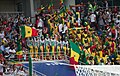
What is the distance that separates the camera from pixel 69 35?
68.3ft

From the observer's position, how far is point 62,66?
17.9m

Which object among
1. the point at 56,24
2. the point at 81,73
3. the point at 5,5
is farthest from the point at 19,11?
the point at 81,73

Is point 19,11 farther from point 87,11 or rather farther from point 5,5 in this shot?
point 87,11

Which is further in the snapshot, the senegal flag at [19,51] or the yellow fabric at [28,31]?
the senegal flag at [19,51]

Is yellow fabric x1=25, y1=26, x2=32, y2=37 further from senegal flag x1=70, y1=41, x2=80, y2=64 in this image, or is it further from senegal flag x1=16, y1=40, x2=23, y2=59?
senegal flag x1=70, y1=41, x2=80, y2=64

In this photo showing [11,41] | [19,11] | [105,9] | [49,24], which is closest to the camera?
[11,41]

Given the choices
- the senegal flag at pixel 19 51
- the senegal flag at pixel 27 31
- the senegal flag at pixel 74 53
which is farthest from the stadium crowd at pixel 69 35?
the senegal flag at pixel 27 31

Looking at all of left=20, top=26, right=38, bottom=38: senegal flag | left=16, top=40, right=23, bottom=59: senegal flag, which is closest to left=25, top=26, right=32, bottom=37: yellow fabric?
left=20, top=26, right=38, bottom=38: senegal flag

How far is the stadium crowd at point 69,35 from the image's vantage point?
1925 centimetres

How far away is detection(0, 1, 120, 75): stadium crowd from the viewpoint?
19.2m

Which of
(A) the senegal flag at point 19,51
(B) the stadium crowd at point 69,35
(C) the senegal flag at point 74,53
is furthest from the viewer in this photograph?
(B) the stadium crowd at point 69,35

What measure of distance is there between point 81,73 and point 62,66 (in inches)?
187

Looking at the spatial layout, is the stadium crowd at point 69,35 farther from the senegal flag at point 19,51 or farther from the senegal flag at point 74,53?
the senegal flag at point 74,53

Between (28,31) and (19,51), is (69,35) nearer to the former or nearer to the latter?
(19,51)
